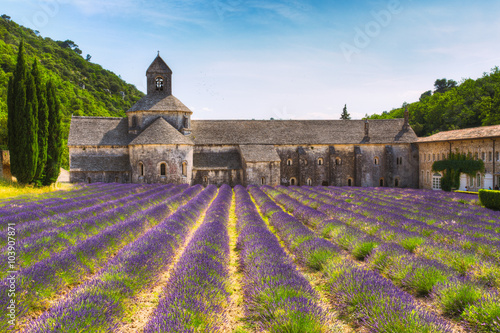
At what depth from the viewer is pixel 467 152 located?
28500 millimetres

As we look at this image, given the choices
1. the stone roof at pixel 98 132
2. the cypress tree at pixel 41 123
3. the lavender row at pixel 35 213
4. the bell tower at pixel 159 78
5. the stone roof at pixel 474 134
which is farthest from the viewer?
the bell tower at pixel 159 78

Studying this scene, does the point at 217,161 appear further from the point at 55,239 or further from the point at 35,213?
the point at 55,239

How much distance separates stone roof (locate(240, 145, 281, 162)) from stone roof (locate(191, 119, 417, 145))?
1232 mm

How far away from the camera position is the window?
32219 millimetres

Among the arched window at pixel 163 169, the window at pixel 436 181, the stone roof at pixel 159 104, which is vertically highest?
the stone roof at pixel 159 104

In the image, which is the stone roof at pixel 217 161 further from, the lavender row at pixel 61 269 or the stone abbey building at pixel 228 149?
the lavender row at pixel 61 269

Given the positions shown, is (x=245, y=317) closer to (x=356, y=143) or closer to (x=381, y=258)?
(x=381, y=258)

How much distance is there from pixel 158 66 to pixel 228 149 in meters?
12.6

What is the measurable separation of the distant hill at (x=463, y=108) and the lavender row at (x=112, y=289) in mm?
47897

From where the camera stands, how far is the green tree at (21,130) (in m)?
21.4

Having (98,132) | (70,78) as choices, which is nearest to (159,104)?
(98,132)

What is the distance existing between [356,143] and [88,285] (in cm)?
3465

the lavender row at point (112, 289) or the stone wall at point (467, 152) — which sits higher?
the stone wall at point (467, 152)

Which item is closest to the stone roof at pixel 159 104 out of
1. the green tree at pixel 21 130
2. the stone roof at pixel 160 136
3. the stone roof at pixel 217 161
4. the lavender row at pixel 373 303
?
the stone roof at pixel 160 136
